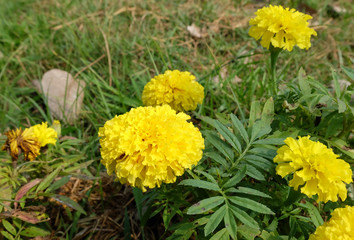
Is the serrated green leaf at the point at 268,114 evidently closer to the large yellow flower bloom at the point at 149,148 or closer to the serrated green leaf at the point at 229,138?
the serrated green leaf at the point at 229,138

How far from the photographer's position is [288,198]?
1224 mm

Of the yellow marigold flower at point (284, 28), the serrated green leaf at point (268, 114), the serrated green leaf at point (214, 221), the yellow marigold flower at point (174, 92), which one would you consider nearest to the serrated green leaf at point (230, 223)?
the serrated green leaf at point (214, 221)

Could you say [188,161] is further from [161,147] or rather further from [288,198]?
[288,198]

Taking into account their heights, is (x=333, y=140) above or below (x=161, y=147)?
below

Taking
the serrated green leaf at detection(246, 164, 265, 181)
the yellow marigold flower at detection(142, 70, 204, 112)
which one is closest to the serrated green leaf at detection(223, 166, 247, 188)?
the serrated green leaf at detection(246, 164, 265, 181)

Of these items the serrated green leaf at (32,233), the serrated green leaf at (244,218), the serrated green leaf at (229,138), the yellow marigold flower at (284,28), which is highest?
the yellow marigold flower at (284,28)

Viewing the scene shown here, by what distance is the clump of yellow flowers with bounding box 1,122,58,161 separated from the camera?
1599 mm

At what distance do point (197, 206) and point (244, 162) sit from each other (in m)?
0.33

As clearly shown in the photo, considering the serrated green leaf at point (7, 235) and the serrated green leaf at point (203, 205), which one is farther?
the serrated green leaf at point (7, 235)

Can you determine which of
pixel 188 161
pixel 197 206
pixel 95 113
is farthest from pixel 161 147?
pixel 95 113

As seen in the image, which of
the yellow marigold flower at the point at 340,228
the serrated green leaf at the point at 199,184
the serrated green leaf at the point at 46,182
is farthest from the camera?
the serrated green leaf at the point at 46,182

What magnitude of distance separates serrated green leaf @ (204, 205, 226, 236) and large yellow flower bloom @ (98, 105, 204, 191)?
0.62 ft

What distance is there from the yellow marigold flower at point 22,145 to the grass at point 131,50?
1.78ft

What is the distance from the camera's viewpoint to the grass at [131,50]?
2.42 metres
